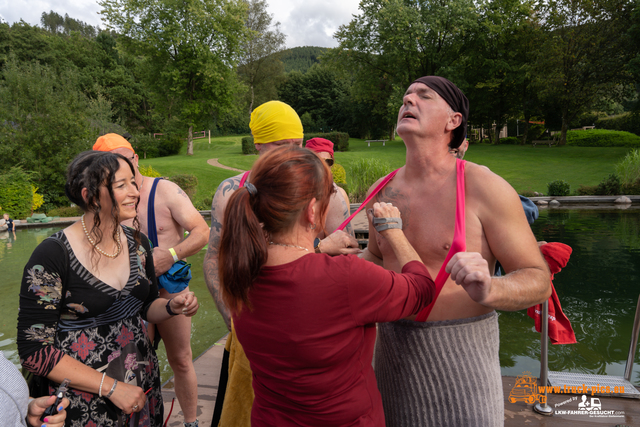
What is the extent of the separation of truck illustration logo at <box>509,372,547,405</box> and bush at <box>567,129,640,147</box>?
1337 inches

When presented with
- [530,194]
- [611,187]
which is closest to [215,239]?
[530,194]

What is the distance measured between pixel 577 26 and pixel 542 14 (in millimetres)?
3581

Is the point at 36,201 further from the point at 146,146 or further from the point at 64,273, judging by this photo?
the point at 146,146

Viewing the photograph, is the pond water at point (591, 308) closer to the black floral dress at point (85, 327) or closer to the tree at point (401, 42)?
the black floral dress at point (85, 327)

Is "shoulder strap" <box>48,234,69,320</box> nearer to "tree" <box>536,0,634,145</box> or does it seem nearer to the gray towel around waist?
the gray towel around waist

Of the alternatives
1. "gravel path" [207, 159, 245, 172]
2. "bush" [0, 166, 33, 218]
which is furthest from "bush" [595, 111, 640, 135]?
"bush" [0, 166, 33, 218]

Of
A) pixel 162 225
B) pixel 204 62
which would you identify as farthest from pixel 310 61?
pixel 162 225

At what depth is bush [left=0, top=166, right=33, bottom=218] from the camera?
50.6ft

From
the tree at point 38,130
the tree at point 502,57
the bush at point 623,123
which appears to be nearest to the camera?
the tree at point 38,130

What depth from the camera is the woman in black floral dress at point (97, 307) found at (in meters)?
1.79

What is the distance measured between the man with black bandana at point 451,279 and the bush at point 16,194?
60.8 feet

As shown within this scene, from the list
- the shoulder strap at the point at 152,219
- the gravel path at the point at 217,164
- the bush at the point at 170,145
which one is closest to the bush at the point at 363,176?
the gravel path at the point at 217,164

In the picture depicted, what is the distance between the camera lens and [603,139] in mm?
31250

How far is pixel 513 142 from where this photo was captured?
36.8 metres
